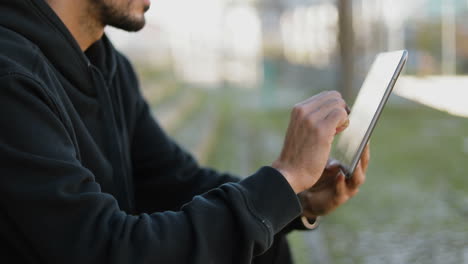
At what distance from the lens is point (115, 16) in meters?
1.47

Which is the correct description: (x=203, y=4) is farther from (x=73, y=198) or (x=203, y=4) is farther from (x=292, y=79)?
(x=73, y=198)

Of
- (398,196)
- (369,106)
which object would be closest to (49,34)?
(369,106)

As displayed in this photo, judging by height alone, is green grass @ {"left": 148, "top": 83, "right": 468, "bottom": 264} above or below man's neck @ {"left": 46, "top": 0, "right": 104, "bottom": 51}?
below

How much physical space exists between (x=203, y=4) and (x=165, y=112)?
16279mm

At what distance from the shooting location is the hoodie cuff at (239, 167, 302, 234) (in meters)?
1.13

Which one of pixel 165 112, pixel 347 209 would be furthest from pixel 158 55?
pixel 347 209

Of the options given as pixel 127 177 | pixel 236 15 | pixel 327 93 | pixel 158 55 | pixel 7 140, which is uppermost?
pixel 7 140

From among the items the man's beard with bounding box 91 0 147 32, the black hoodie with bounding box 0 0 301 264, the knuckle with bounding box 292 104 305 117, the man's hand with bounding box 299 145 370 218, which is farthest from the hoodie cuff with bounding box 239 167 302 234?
the man's beard with bounding box 91 0 147 32

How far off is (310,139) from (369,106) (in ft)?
0.89

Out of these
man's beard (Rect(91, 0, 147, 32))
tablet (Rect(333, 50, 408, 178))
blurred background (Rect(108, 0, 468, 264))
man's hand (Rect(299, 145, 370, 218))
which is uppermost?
man's beard (Rect(91, 0, 147, 32))

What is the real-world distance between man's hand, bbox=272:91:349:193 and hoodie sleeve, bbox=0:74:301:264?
103mm

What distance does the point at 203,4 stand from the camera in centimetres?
2241

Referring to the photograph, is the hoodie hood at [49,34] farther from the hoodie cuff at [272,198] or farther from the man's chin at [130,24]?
the hoodie cuff at [272,198]

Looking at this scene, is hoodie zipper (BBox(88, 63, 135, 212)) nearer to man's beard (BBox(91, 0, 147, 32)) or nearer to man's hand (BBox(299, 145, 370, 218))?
man's beard (BBox(91, 0, 147, 32))
